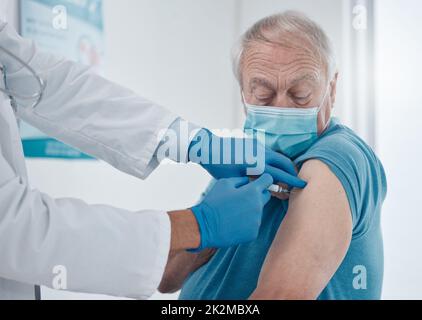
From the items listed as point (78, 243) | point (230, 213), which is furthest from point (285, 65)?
point (78, 243)

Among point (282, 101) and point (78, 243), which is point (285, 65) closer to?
point (282, 101)

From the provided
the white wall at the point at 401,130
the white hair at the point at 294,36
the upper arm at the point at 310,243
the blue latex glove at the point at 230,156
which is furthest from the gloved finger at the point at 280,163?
the white wall at the point at 401,130

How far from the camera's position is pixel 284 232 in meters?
1.01

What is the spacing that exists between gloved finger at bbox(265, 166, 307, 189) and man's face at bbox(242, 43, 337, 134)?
0.64ft

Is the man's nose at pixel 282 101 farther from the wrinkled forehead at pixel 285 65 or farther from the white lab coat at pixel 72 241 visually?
the white lab coat at pixel 72 241

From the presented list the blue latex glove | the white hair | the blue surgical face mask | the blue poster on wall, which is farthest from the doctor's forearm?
the blue poster on wall

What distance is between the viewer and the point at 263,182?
1.05 metres

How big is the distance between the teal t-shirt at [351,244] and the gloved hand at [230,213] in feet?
0.45

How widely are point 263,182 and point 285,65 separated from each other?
0.31m

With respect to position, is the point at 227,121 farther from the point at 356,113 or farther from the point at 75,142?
the point at 75,142

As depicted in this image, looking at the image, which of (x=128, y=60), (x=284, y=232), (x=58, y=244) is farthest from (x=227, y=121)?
(x=58, y=244)

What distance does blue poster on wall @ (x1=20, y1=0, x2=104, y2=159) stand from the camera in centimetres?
158

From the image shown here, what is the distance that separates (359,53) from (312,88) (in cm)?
50

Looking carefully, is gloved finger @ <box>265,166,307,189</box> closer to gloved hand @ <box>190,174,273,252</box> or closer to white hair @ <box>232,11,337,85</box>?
gloved hand @ <box>190,174,273,252</box>
